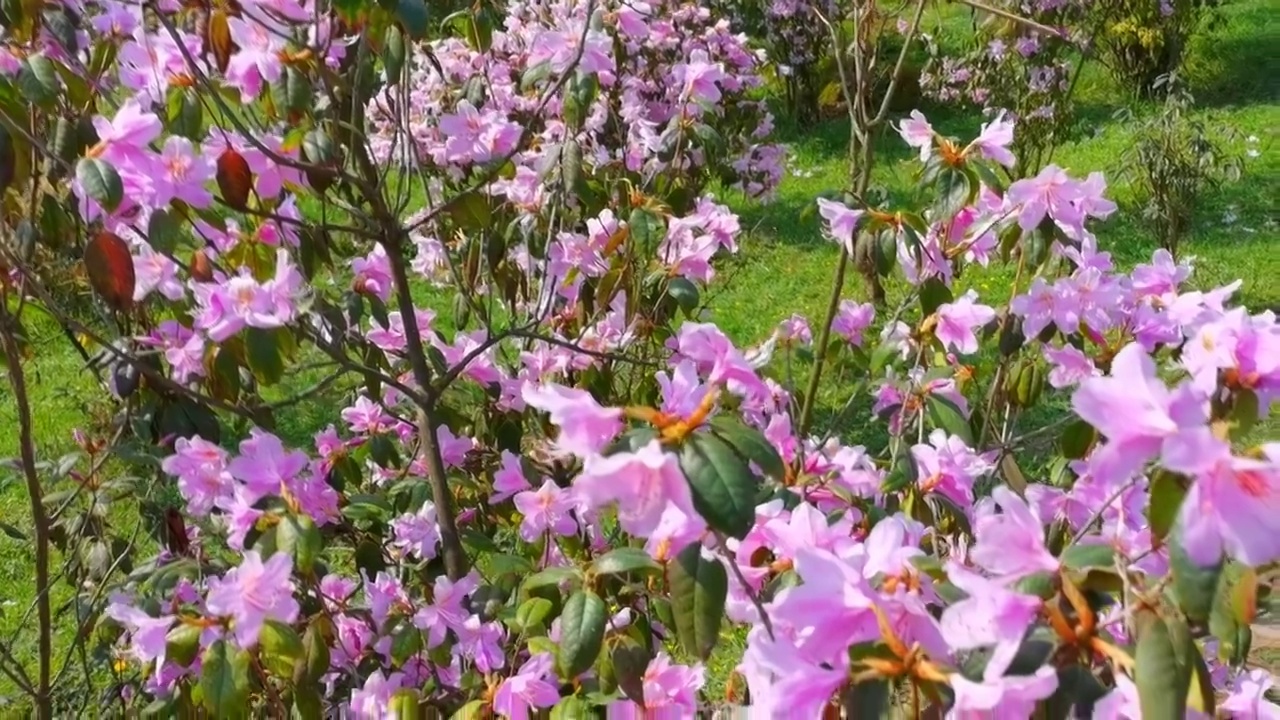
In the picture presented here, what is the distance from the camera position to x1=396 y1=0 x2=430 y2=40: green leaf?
133 centimetres

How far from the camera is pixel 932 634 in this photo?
2.61 ft

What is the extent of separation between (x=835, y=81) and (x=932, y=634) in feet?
32.5

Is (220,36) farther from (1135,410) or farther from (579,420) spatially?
(1135,410)

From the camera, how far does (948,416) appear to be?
152 cm

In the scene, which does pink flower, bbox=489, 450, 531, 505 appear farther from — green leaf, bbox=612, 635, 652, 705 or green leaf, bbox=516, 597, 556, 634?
green leaf, bbox=612, 635, 652, 705

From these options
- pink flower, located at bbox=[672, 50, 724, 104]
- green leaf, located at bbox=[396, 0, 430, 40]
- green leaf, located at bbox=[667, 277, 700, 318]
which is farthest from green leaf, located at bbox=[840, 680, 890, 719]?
pink flower, located at bbox=[672, 50, 724, 104]

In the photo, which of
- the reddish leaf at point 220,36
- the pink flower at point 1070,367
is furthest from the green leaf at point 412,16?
the pink flower at point 1070,367

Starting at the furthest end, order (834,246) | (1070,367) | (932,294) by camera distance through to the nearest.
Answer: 1. (834,246)
2. (932,294)
3. (1070,367)

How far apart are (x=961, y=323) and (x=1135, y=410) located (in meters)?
0.95

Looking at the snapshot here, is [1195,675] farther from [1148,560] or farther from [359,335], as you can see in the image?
[359,335]

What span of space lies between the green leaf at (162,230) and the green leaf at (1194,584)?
Result: 110 centimetres

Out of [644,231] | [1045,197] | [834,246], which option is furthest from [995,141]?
[834,246]

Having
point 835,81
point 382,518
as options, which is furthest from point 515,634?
point 835,81

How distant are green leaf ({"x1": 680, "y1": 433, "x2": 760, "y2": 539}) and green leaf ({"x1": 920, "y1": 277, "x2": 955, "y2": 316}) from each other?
0.98 meters
